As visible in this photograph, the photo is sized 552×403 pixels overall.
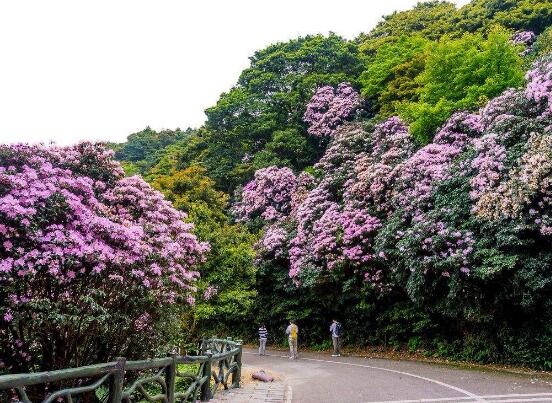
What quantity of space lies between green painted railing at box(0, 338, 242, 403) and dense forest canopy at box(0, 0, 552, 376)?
139 centimetres

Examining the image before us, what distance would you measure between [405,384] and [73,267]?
8.61m

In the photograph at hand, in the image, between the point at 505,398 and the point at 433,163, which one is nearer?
the point at 505,398

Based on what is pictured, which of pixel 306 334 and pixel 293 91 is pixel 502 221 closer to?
pixel 306 334

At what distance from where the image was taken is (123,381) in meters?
7.90

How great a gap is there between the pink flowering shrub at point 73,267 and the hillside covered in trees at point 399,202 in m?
8.00

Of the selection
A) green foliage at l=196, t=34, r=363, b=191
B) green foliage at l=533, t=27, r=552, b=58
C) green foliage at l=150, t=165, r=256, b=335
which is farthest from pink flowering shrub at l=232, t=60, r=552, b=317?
green foliage at l=533, t=27, r=552, b=58

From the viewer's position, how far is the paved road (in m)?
10.2

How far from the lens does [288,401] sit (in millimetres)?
10242

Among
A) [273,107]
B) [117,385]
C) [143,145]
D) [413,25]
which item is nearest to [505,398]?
[117,385]

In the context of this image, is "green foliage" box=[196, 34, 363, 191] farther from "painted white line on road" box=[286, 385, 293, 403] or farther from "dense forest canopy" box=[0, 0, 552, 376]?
"painted white line on road" box=[286, 385, 293, 403]

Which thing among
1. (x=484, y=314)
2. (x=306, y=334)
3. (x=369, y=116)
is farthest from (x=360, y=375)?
(x=369, y=116)

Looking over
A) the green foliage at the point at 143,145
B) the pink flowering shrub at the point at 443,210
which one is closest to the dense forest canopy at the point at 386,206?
the pink flowering shrub at the point at 443,210

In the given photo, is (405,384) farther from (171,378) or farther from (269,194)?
(269,194)

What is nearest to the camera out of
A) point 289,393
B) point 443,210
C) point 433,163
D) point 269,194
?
point 289,393
